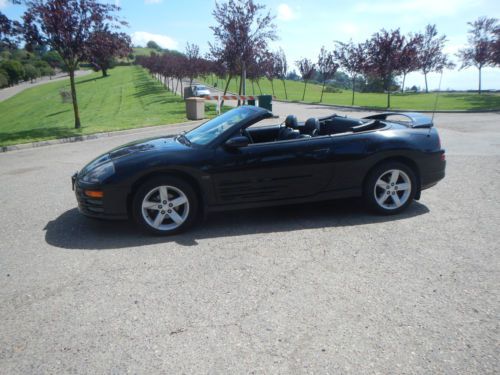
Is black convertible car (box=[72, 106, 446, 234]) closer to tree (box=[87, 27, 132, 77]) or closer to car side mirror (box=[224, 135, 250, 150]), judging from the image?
car side mirror (box=[224, 135, 250, 150])

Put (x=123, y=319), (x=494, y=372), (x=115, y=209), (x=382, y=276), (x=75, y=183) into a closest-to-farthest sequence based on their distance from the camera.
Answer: (x=494, y=372) < (x=123, y=319) < (x=382, y=276) < (x=115, y=209) < (x=75, y=183)

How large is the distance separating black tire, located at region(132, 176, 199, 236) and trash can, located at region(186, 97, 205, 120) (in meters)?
13.1

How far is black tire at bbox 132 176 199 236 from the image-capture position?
4137 millimetres

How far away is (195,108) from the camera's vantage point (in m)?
16.9

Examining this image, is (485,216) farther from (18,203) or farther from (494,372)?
(18,203)

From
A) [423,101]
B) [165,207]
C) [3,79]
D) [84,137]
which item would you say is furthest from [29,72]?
[165,207]

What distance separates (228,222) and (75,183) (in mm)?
1861

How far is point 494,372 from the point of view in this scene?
6.98 ft

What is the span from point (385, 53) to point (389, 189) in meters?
23.0

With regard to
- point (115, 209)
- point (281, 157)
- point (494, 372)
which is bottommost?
point (494, 372)

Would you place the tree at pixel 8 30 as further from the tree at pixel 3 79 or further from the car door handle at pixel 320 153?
the tree at pixel 3 79

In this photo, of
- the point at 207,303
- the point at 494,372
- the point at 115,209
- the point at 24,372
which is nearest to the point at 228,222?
the point at 115,209

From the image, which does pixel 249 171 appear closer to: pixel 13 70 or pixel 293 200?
pixel 293 200

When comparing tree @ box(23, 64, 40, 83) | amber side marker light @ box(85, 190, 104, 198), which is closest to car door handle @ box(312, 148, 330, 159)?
amber side marker light @ box(85, 190, 104, 198)
